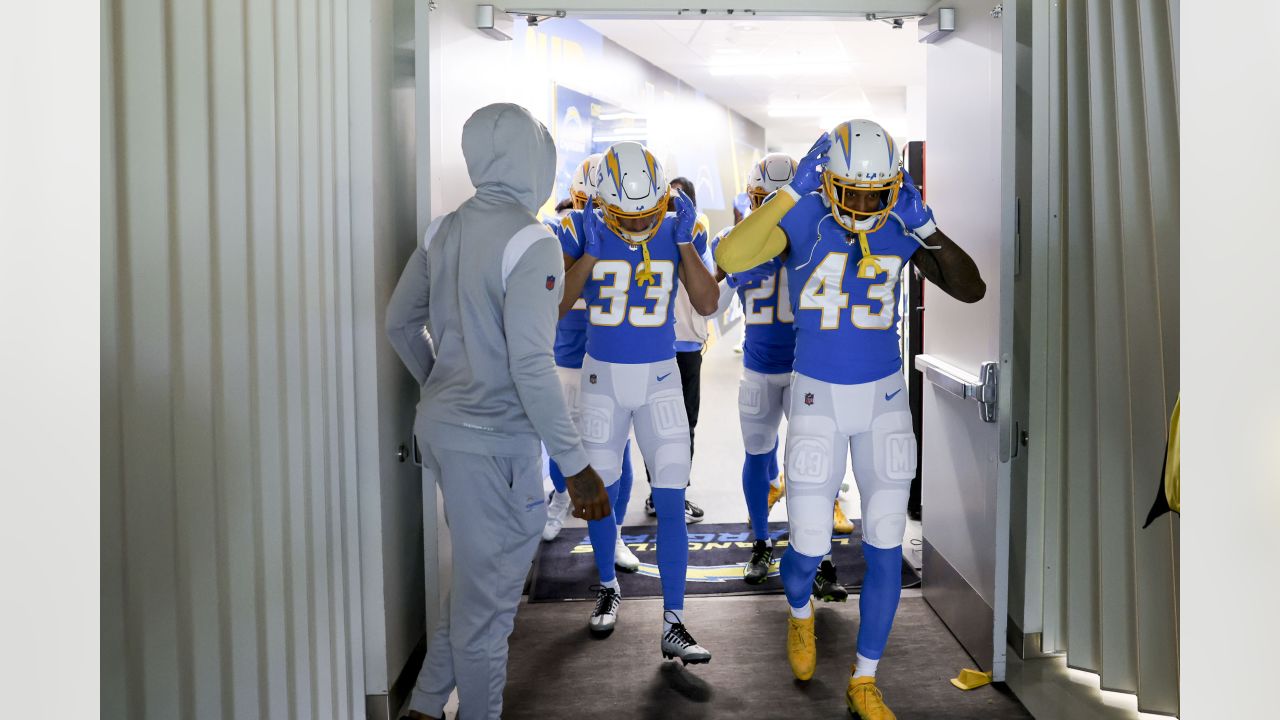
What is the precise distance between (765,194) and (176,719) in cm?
302

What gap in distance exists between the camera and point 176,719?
154 cm

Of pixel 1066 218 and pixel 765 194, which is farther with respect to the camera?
pixel 765 194

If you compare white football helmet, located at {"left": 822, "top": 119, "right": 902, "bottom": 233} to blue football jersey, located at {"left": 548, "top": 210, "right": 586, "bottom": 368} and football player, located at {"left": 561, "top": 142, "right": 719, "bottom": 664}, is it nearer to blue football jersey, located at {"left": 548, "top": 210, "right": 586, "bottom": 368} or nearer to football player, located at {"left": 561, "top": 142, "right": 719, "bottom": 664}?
football player, located at {"left": 561, "top": 142, "right": 719, "bottom": 664}

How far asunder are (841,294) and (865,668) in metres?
1.11

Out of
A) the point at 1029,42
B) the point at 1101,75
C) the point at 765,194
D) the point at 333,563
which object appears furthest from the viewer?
the point at 765,194

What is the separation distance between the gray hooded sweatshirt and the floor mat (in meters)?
1.77

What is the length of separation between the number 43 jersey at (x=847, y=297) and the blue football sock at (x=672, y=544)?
0.70 m

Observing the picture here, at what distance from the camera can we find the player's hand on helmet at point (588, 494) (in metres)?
2.40

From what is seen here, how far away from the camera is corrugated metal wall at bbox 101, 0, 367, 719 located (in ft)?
4.73

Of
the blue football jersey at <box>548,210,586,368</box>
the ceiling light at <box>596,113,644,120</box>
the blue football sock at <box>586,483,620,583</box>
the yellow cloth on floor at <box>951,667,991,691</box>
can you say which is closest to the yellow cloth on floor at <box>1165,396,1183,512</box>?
the yellow cloth on floor at <box>951,667,991,691</box>

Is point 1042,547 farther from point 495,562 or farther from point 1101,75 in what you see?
point 495,562
